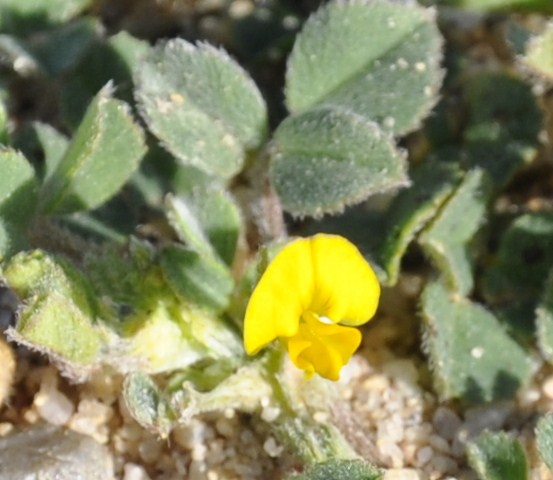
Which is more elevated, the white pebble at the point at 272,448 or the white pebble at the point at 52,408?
the white pebble at the point at 52,408

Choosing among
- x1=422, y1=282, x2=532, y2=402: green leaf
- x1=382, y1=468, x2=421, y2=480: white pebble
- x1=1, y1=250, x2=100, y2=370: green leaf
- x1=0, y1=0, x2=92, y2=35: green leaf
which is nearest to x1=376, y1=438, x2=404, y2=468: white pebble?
x1=382, y1=468, x2=421, y2=480: white pebble

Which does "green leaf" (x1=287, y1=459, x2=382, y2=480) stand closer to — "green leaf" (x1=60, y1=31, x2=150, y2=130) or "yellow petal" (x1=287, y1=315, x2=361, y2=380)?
"yellow petal" (x1=287, y1=315, x2=361, y2=380)

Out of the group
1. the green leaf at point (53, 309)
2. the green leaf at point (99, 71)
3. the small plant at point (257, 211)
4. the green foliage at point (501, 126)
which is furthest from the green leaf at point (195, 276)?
the green foliage at point (501, 126)

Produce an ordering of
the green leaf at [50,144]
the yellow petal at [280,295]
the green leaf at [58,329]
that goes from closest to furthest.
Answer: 1. the yellow petal at [280,295]
2. the green leaf at [58,329]
3. the green leaf at [50,144]

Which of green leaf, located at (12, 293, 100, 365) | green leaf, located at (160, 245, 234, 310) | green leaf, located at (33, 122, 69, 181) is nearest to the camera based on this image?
green leaf, located at (12, 293, 100, 365)

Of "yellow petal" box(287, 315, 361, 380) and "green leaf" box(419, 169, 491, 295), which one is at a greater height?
"yellow petal" box(287, 315, 361, 380)

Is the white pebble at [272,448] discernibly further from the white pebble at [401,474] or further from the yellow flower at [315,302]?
the yellow flower at [315,302]
